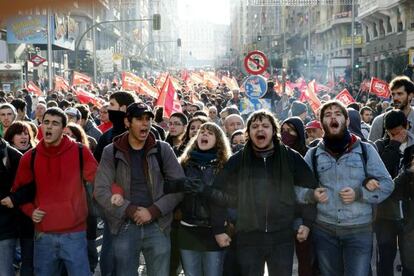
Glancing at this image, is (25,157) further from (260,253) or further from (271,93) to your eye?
(271,93)

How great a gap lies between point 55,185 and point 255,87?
8.50 m

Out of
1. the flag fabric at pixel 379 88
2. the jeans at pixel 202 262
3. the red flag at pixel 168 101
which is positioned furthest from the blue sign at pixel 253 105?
the jeans at pixel 202 262

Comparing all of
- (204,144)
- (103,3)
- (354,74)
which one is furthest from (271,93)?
(354,74)

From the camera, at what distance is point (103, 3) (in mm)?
762

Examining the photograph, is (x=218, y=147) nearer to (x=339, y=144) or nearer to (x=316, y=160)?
(x=316, y=160)

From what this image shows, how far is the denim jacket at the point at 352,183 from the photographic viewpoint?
421 centimetres

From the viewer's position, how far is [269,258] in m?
4.30

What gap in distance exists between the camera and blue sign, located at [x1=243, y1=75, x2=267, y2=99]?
12.6 m

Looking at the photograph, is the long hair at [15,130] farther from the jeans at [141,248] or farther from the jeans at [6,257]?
the jeans at [141,248]

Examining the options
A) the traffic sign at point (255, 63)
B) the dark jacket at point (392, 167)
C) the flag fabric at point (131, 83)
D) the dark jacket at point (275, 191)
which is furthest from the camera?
the flag fabric at point (131, 83)

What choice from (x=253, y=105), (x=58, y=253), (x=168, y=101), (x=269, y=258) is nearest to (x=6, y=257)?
(x=58, y=253)

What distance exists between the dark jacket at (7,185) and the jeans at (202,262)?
4.21ft

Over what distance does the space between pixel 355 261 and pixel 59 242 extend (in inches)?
81.5

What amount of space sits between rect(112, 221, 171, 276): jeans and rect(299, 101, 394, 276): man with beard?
1.08 metres
